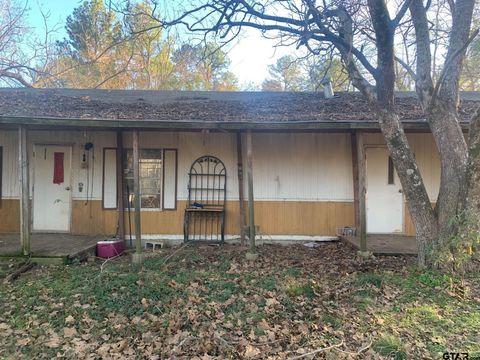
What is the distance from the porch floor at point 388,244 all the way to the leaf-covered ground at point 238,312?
0.38 meters

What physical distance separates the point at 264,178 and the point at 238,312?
13.2 feet

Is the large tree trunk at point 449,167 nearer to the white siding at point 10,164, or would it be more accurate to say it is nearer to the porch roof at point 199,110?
the porch roof at point 199,110

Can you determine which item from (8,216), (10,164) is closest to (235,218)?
(8,216)

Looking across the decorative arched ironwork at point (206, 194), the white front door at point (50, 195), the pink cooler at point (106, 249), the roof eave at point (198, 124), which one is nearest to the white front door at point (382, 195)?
the roof eave at point (198, 124)

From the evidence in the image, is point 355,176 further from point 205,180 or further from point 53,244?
point 53,244

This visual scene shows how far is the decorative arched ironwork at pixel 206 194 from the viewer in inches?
300

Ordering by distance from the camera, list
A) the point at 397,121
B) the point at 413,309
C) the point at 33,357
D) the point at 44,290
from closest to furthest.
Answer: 1. the point at 33,357
2. the point at 413,309
3. the point at 44,290
4. the point at 397,121

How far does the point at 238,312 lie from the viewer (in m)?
3.99

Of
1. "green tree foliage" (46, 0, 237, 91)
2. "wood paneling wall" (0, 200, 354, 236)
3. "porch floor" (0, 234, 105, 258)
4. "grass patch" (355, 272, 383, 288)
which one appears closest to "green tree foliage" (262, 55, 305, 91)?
"green tree foliage" (46, 0, 237, 91)

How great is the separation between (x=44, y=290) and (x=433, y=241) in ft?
17.8

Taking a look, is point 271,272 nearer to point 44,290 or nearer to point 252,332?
point 252,332

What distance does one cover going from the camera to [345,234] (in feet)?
24.8

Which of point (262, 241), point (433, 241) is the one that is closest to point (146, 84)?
point (262, 241)

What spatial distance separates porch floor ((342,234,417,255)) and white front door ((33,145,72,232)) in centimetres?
610
